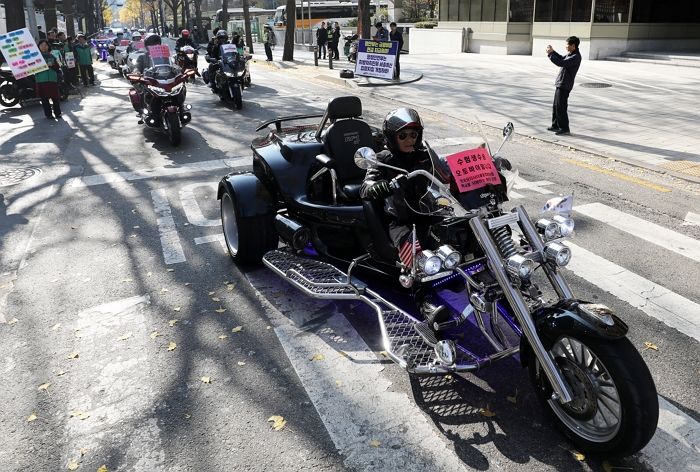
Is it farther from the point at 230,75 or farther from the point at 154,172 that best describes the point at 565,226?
the point at 230,75

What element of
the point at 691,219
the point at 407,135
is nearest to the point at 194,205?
the point at 407,135

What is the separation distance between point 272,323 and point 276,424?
1.28m

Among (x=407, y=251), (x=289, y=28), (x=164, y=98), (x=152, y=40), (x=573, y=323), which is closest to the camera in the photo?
(x=573, y=323)

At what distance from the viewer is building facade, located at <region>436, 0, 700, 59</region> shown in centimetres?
2416

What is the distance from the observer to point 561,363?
320cm

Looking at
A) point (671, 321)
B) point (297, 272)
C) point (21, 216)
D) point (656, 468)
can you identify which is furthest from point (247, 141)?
point (656, 468)

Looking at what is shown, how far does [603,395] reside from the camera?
9.92 feet

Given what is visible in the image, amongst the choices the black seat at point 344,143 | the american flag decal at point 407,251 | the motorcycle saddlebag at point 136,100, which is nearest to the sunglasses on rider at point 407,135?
the american flag decal at point 407,251

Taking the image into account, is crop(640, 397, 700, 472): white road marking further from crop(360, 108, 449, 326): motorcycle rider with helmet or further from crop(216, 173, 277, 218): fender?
crop(216, 173, 277, 218): fender

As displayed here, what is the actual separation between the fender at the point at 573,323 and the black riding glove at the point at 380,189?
Answer: 119 cm

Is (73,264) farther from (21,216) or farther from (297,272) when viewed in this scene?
(297,272)

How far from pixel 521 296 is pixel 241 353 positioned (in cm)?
205

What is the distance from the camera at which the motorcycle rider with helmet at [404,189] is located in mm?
3836

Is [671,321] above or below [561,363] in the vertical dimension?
below
